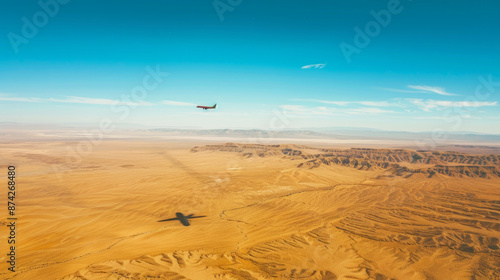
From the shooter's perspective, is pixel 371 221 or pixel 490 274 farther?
pixel 371 221

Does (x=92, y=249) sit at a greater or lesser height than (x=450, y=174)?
lesser

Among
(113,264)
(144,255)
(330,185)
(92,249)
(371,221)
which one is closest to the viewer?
(113,264)

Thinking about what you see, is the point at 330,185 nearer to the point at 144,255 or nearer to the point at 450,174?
the point at 450,174

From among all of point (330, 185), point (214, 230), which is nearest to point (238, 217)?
point (214, 230)

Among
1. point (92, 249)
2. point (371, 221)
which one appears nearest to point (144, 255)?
point (92, 249)

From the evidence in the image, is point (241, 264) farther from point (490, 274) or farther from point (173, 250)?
point (490, 274)

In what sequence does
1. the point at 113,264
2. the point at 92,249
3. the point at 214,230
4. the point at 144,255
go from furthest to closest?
the point at 214,230 → the point at 92,249 → the point at 144,255 → the point at 113,264
